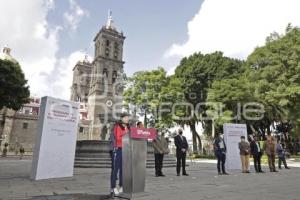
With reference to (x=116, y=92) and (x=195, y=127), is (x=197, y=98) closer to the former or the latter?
(x=195, y=127)

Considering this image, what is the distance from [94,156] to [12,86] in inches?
875

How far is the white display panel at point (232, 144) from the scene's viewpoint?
55.1 ft

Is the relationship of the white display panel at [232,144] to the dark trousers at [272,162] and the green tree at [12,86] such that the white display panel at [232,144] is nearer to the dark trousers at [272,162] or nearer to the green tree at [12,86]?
the dark trousers at [272,162]

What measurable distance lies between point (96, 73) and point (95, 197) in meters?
63.2

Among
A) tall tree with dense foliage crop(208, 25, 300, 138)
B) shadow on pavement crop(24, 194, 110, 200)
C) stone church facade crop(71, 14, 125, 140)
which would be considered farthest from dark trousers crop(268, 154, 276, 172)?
stone church facade crop(71, 14, 125, 140)

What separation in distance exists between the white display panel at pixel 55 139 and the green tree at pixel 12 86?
26.8 meters

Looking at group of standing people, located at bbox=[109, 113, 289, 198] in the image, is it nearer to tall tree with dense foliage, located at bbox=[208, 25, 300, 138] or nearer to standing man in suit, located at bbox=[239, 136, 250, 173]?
standing man in suit, located at bbox=[239, 136, 250, 173]

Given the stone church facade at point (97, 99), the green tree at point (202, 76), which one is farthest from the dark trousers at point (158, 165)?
the stone church facade at point (97, 99)

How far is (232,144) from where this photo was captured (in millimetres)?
17016

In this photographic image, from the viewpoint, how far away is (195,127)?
4666 centimetres

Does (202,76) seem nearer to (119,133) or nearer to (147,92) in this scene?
(147,92)

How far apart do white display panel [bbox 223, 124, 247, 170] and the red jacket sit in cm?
1071

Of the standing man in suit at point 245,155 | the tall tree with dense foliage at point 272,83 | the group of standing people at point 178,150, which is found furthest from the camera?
the tall tree with dense foliage at point 272,83

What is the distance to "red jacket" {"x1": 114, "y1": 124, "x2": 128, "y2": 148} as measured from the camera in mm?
7094
